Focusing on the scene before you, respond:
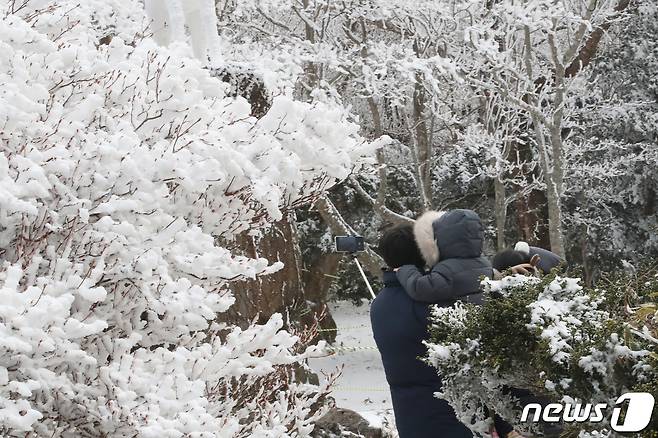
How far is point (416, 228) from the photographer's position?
11.7 ft

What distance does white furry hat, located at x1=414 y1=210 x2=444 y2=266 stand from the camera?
11.5 feet

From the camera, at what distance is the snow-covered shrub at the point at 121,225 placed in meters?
2.11

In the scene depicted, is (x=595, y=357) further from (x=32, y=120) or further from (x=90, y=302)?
(x=32, y=120)

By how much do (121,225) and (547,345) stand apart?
1.26m

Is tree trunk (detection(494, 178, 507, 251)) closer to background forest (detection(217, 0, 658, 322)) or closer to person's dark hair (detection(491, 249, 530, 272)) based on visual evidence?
background forest (detection(217, 0, 658, 322))

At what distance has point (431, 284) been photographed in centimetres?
332

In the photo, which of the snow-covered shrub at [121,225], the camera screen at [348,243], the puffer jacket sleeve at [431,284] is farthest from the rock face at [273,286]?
the snow-covered shrub at [121,225]

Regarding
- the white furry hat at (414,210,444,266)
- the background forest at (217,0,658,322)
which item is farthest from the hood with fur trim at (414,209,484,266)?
the background forest at (217,0,658,322)

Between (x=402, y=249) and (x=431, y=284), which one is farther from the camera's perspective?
(x=402, y=249)

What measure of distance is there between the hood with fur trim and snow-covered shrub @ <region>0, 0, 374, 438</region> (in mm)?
759

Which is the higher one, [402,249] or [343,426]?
[402,249]

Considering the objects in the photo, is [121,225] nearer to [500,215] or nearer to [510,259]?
[510,259]

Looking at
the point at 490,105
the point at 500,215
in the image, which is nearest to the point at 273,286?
the point at 500,215

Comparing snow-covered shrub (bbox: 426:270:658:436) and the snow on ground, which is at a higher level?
snow-covered shrub (bbox: 426:270:658:436)
